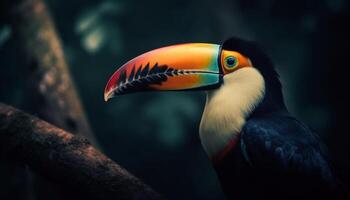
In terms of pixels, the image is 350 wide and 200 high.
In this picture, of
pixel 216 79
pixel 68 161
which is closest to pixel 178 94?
pixel 216 79

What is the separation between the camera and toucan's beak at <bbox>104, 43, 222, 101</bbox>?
8.56 feet

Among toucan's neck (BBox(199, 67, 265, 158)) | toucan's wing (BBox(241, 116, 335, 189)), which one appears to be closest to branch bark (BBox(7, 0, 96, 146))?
toucan's neck (BBox(199, 67, 265, 158))

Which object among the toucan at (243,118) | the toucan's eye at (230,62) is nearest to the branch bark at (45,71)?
the toucan at (243,118)

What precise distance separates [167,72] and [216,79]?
255mm

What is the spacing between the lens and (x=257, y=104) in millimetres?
2727

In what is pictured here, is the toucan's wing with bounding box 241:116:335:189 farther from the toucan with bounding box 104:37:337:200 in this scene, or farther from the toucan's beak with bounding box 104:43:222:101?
the toucan's beak with bounding box 104:43:222:101

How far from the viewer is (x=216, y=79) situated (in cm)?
269

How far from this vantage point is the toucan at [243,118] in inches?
98.9

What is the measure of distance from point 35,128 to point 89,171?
1.04 ft

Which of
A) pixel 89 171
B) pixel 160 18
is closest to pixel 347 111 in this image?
pixel 160 18

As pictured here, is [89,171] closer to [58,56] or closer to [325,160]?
[325,160]

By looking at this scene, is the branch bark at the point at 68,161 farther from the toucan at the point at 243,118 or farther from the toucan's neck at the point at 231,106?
the toucan's neck at the point at 231,106

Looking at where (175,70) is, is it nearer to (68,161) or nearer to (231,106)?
(231,106)

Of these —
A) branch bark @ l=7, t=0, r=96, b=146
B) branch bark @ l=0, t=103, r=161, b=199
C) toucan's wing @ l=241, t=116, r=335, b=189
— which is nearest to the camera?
branch bark @ l=0, t=103, r=161, b=199
